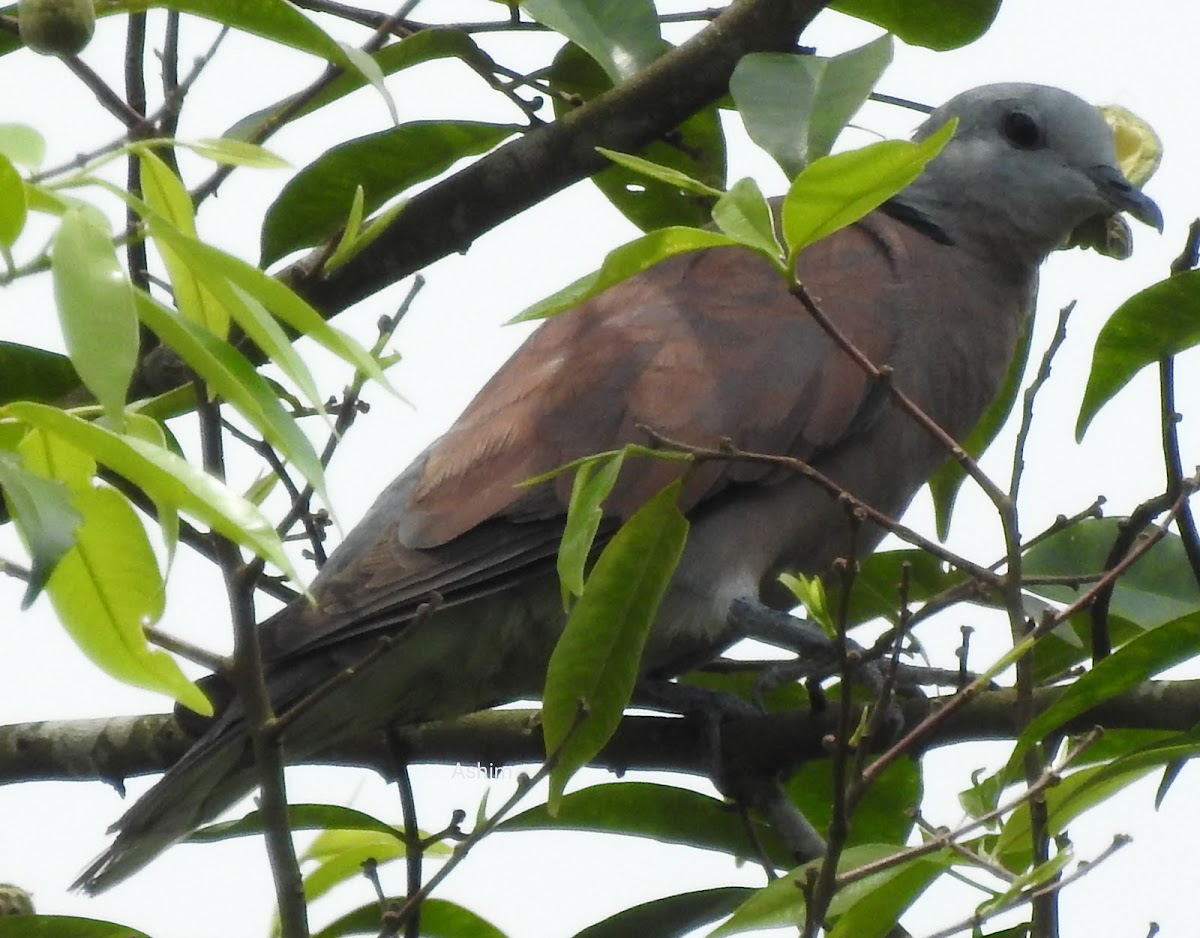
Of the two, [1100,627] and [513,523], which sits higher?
[513,523]

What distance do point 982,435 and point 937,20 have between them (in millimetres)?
955

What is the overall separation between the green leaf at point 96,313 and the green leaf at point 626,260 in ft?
1.38

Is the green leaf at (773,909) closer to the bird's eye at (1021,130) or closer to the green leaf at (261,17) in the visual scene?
the green leaf at (261,17)

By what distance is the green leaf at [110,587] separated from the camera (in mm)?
1237

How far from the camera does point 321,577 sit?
2754 mm

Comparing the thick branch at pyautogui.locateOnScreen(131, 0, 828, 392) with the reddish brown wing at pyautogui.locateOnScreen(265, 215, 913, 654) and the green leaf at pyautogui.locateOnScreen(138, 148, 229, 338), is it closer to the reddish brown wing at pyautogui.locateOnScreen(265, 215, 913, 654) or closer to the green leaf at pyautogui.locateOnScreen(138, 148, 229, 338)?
the reddish brown wing at pyautogui.locateOnScreen(265, 215, 913, 654)

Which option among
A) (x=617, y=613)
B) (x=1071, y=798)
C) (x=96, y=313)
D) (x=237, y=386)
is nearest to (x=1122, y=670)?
(x=1071, y=798)

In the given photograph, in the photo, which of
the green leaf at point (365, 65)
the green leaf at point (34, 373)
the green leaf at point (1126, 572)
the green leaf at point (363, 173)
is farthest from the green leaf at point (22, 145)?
the green leaf at point (1126, 572)

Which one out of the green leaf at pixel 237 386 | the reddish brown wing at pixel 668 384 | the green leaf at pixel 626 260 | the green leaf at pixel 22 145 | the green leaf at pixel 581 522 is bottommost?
the green leaf at pixel 237 386

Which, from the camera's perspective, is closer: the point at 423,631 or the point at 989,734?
the point at 989,734

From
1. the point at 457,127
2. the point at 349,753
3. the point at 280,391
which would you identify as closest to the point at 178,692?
the point at 280,391

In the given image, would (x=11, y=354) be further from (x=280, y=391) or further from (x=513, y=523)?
(x=513, y=523)

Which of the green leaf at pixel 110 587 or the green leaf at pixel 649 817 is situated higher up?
the green leaf at pixel 649 817

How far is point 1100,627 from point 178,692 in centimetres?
128
